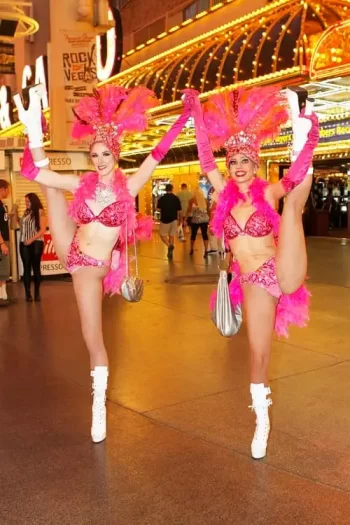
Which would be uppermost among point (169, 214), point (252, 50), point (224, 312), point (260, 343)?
point (252, 50)

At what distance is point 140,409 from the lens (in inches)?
166

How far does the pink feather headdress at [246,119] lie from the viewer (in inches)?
133

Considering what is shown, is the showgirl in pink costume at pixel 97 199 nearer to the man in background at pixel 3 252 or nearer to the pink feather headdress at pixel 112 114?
the pink feather headdress at pixel 112 114

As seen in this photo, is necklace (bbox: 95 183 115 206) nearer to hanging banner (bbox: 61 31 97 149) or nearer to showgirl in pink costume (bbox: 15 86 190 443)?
showgirl in pink costume (bbox: 15 86 190 443)

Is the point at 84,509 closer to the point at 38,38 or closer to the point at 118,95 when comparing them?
the point at 118,95

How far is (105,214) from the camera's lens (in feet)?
11.7

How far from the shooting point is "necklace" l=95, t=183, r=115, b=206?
141 inches

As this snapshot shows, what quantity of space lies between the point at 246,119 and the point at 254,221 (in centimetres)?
59

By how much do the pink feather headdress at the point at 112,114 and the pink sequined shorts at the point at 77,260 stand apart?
0.62 m

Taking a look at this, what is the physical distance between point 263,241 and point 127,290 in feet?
2.90

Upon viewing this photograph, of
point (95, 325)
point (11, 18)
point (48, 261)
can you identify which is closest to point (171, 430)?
point (95, 325)

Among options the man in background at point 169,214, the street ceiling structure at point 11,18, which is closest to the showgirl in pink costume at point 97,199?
the street ceiling structure at point 11,18

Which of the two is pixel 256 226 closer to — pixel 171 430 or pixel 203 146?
pixel 203 146

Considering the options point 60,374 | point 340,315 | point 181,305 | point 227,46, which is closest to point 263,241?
point 60,374
